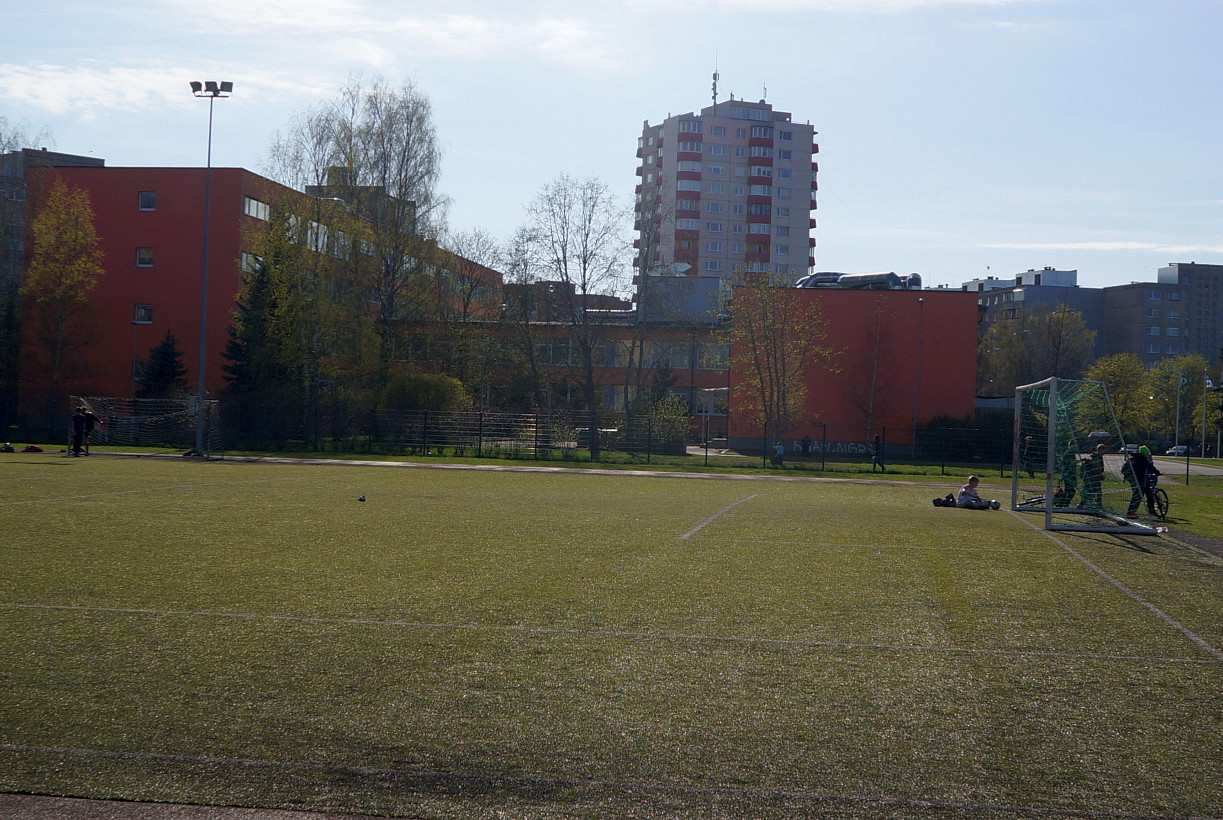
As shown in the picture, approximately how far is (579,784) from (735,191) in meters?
110

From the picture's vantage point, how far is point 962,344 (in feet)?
173

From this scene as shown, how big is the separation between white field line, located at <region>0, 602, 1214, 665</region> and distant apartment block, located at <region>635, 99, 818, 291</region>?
102 meters

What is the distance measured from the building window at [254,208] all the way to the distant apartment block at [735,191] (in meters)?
60.1

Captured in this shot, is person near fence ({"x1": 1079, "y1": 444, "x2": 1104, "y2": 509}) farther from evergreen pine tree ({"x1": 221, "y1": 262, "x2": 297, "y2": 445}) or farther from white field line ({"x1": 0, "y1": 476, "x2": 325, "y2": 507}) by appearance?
evergreen pine tree ({"x1": 221, "y1": 262, "x2": 297, "y2": 445})

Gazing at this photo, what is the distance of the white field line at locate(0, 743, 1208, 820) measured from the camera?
439cm

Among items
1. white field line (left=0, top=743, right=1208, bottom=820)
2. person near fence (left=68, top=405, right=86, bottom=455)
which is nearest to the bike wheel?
white field line (left=0, top=743, right=1208, bottom=820)

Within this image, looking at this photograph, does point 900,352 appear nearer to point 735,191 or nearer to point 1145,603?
point 1145,603

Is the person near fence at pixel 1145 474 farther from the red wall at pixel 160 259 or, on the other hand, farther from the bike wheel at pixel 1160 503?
the red wall at pixel 160 259

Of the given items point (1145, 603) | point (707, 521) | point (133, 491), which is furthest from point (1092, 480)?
point (133, 491)

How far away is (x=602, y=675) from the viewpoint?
6.36 meters

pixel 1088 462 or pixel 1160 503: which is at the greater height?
pixel 1088 462

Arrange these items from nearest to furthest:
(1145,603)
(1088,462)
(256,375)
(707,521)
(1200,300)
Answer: (1145,603) → (707,521) → (1088,462) → (256,375) → (1200,300)

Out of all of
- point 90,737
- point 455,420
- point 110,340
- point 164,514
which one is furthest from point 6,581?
point 110,340

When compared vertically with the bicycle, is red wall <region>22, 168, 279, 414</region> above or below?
above
